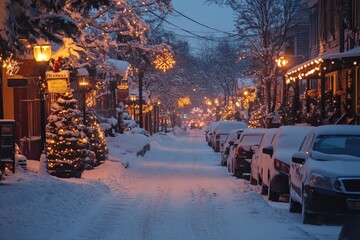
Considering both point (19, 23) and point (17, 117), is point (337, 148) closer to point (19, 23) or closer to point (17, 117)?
point (19, 23)

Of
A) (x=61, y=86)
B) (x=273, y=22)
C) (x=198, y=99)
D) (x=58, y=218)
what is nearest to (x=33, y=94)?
(x=61, y=86)

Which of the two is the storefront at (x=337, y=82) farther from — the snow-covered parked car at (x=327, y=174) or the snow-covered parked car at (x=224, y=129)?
the snow-covered parked car at (x=327, y=174)

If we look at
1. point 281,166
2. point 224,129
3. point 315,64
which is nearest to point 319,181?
point 281,166

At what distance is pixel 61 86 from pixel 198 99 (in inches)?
4822

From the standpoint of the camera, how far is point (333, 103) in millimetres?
28969

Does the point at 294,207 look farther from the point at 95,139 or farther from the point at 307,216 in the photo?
the point at 95,139

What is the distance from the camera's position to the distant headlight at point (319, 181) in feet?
38.6

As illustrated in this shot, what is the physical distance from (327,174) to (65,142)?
956 centimetres

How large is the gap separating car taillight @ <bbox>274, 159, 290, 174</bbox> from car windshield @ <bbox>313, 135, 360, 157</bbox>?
7.26 feet

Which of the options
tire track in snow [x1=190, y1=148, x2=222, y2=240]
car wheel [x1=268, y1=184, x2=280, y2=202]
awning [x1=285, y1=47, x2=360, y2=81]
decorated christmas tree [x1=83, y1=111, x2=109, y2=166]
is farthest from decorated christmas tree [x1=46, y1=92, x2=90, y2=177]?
awning [x1=285, y1=47, x2=360, y2=81]

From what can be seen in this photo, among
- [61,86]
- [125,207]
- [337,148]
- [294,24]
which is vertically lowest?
[125,207]

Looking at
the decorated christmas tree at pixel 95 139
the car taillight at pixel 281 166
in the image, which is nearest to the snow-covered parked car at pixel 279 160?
→ the car taillight at pixel 281 166

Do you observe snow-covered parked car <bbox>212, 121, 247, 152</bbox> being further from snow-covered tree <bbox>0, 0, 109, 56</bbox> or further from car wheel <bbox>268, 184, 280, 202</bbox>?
snow-covered tree <bbox>0, 0, 109, 56</bbox>

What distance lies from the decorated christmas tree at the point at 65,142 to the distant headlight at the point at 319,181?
8894 millimetres
